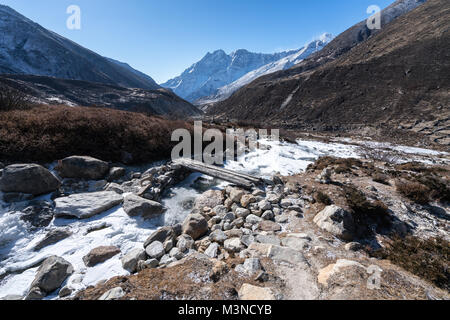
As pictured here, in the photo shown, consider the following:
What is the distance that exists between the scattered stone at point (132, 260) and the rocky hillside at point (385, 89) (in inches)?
1333

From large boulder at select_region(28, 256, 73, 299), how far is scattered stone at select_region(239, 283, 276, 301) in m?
3.34

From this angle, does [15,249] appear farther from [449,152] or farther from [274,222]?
[449,152]

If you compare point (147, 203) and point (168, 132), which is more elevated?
point (168, 132)

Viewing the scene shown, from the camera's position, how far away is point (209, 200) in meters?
6.56

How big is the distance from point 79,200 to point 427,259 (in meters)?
8.87

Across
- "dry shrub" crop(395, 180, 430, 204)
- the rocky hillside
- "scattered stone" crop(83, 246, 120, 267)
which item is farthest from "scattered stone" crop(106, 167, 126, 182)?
the rocky hillside

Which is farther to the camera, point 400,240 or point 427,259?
point 400,240

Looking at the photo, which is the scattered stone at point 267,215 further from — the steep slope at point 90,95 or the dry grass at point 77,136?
the steep slope at point 90,95

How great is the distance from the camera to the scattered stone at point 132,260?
351 cm

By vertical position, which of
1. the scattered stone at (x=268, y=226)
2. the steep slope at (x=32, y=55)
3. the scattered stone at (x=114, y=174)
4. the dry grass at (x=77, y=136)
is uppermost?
the steep slope at (x=32, y=55)

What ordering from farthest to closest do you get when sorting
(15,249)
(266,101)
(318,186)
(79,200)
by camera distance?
(266,101)
(318,186)
(79,200)
(15,249)

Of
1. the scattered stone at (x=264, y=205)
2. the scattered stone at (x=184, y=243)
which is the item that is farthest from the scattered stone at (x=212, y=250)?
the scattered stone at (x=264, y=205)
